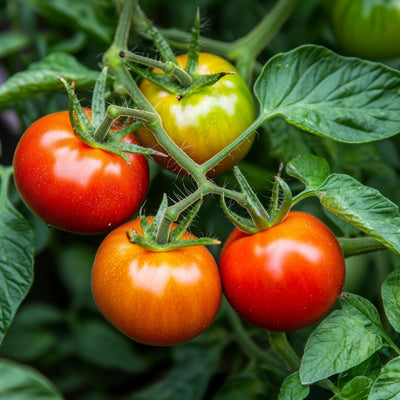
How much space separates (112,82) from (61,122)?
11 cm

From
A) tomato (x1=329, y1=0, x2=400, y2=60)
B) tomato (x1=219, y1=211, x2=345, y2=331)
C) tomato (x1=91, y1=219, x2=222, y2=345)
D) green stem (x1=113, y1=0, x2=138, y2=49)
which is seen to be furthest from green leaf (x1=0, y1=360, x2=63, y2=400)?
tomato (x1=329, y1=0, x2=400, y2=60)

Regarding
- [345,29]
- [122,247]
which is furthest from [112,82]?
[345,29]

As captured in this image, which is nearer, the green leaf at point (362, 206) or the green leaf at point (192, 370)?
the green leaf at point (362, 206)

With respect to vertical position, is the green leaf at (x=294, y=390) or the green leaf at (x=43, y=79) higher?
the green leaf at (x=43, y=79)

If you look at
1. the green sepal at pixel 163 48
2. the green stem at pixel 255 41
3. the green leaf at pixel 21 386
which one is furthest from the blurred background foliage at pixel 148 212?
the green leaf at pixel 21 386

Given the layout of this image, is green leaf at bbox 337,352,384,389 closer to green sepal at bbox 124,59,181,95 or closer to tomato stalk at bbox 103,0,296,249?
tomato stalk at bbox 103,0,296,249

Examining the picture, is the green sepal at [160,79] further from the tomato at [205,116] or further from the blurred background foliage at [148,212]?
the blurred background foliage at [148,212]

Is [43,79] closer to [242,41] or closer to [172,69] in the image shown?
[172,69]

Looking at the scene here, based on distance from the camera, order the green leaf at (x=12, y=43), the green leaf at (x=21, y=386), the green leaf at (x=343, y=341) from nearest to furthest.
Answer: the green leaf at (x=21, y=386) → the green leaf at (x=343, y=341) → the green leaf at (x=12, y=43)

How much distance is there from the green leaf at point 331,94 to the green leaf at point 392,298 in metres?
0.18

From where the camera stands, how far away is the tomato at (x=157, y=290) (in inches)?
23.4

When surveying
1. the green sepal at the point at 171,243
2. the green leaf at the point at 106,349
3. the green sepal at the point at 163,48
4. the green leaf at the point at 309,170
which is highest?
the green sepal at the point at 163,48

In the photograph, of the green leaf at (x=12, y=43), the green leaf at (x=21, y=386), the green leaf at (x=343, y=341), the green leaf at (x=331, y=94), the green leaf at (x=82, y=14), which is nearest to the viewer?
the green leaf at (x=21, y=386)

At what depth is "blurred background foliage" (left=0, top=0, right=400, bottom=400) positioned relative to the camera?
36.6 inches
